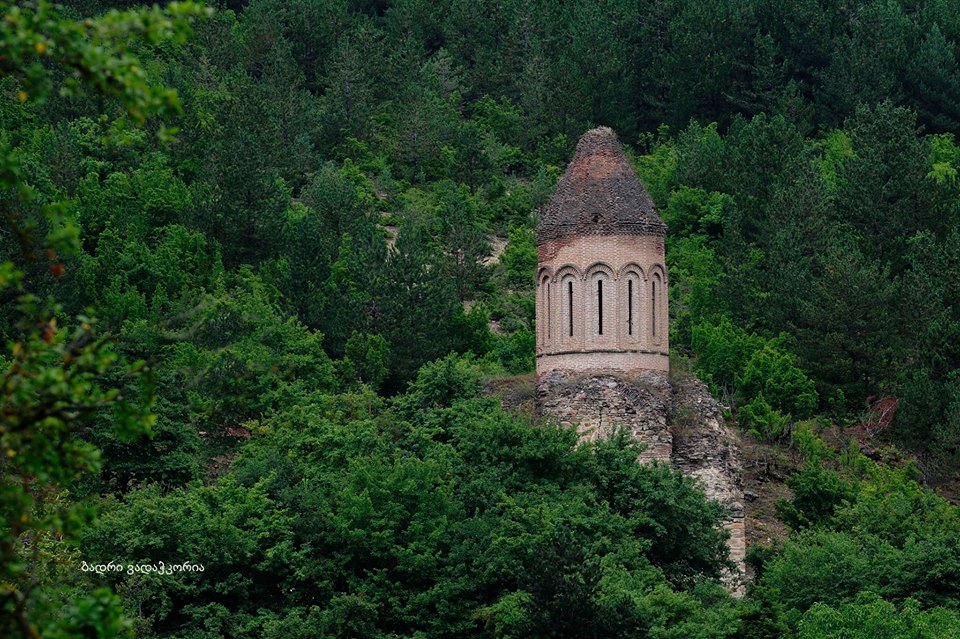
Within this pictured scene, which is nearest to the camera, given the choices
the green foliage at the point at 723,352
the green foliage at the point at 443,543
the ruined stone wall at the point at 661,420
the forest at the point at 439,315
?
the forest at the point at 439,315

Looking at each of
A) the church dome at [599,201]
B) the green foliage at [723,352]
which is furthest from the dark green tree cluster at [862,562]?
the green foliage at [723,352]

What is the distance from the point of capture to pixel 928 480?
43.3 meters

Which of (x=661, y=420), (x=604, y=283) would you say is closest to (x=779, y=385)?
(x=604, y=283)

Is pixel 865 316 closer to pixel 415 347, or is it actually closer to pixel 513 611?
pixel 415 347

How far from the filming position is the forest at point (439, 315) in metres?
28.1

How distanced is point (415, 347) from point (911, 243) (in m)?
16.3

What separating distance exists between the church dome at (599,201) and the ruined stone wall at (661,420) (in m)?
2.75

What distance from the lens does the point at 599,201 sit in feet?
117

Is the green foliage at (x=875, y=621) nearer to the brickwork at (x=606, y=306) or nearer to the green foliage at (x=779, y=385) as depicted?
the brickwork at (x=606, y=306)

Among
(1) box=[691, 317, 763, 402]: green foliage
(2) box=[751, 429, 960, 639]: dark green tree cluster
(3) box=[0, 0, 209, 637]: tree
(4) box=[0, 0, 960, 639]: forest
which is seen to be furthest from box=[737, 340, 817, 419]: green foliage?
(3) box=[0, 0, 209, 637]: tree

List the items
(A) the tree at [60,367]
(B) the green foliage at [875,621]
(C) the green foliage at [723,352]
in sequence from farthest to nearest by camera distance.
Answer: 1. (C) the green foliage at [723,352]
2. (B) the green foliage at [875,621]
3. (A) the tree at [60,367]

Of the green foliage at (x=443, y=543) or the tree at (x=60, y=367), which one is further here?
the green foliage at (x=443, y=543)

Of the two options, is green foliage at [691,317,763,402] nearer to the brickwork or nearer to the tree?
the brickwork

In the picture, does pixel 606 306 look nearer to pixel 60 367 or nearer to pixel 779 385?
pixel 779 385
